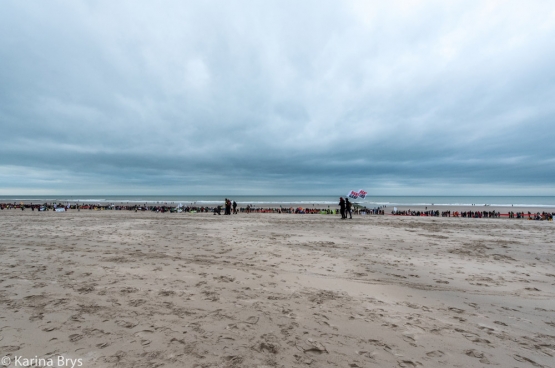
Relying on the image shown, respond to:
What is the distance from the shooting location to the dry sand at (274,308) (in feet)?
11.3

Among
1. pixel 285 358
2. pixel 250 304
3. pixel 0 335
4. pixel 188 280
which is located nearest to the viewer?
pixel 285 358

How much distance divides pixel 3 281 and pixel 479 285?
37.1 feet

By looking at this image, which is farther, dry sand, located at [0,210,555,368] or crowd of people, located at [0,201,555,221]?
crowd of people, located at [0,201,555,221]

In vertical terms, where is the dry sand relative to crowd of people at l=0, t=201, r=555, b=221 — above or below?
below

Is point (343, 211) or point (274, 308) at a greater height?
point (343, 211)

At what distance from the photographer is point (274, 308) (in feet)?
15.9

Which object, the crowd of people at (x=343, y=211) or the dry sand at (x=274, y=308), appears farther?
the crowd of people at (x=343, y=211)

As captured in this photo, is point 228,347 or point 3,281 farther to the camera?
point 3,281

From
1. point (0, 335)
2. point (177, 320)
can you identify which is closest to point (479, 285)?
point (177, 320)

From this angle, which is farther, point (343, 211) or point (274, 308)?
point (343, 211)

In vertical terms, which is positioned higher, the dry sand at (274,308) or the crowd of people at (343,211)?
the crowd of people at (343,211)

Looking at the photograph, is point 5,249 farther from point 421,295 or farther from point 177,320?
point 421,295

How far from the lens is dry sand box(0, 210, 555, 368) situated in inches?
135

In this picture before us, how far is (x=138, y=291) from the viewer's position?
549 cm
